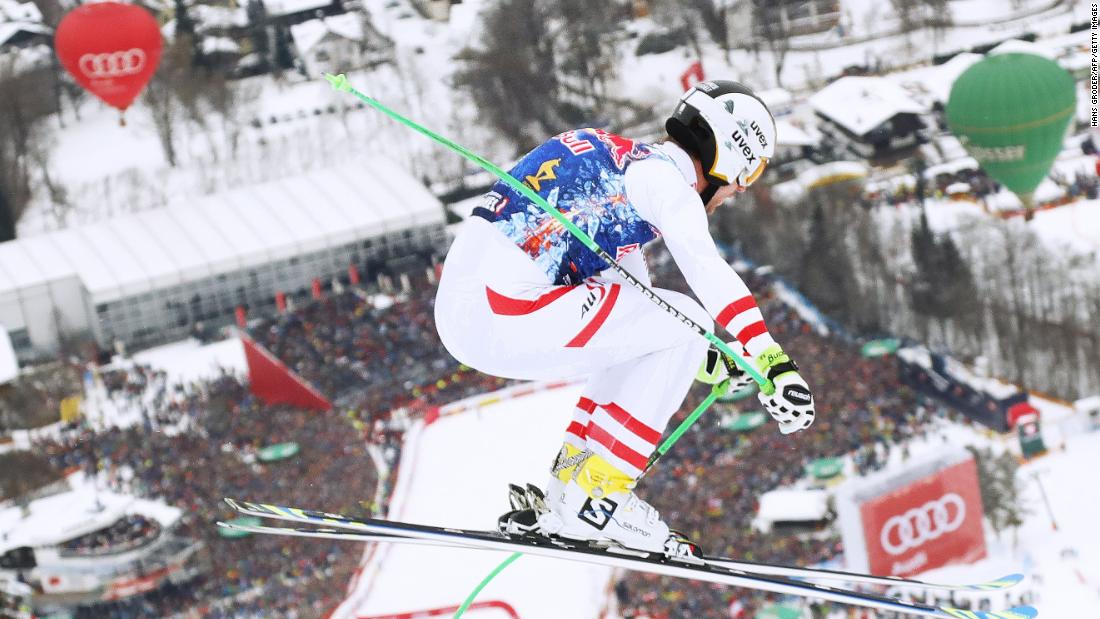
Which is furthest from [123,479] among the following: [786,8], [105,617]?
[786,8]

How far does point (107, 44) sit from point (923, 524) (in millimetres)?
24908

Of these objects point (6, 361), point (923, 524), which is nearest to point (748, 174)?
point (923, 524)

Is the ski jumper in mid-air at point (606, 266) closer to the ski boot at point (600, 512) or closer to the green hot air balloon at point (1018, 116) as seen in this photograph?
the ski boot at point (600, 512)

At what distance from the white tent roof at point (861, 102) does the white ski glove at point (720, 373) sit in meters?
33.5

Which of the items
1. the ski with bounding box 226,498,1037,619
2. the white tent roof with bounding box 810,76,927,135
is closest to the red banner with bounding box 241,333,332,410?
the white tent roof with bounding box 810,76,927,135

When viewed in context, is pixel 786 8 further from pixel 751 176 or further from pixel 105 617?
pixel 751 176

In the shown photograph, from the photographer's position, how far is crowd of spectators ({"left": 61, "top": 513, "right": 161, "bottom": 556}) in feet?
76.6

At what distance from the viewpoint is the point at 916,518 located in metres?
22.0

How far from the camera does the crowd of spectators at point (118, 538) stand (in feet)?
76.6

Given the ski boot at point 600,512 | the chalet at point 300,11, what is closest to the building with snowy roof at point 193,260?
the chalet at point 300,11

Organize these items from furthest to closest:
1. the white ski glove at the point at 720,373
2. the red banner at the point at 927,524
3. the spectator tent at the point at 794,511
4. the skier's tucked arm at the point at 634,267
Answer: the spectator tent at the point at 794,511, the red banner at the point at 927,524, the white ski glove at the point at 720,373, the skier's tucked arm at the point at 634,267

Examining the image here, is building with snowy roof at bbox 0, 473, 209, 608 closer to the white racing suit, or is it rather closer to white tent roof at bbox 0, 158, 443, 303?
white tent roof at bbox 0, 158, 443, 303

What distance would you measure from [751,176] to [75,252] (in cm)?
3032

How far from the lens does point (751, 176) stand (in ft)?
24.2
